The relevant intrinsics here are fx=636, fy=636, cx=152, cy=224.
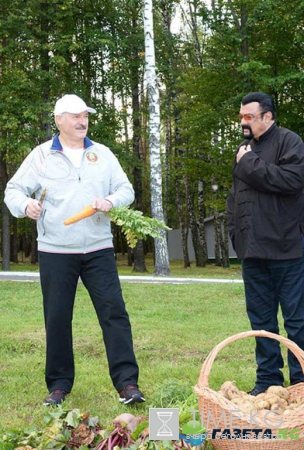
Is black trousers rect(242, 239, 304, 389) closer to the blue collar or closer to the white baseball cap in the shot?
the blue collar

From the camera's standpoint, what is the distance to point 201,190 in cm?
3000

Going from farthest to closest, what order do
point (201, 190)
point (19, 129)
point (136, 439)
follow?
point (201, 190)
point (19, 129)
point (136, 439)

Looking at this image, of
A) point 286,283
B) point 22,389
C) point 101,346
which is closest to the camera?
point 286,283

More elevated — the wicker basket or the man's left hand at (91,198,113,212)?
the man's left hand at (91,198,113,212)

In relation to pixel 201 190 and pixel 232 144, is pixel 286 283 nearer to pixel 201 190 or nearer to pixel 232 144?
pixel 232 144

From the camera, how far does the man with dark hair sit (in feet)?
14.9

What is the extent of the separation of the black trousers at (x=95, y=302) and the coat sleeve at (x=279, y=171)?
46.5 inches

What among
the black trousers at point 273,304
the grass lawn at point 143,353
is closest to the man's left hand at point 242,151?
the black trousers at point 273,304

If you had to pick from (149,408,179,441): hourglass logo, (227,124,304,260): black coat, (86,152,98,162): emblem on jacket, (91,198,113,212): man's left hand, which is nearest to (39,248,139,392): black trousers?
(91,198,113,212): man's left hand

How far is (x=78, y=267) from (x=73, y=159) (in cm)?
81

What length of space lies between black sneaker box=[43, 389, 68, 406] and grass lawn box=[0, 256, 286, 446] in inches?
2.8

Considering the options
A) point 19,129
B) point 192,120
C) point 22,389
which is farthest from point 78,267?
point 192,120

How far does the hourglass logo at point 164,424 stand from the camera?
311 cm

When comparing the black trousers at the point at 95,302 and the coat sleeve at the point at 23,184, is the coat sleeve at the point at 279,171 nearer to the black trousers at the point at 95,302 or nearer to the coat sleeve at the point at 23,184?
the black trousers at the point at 95,302
